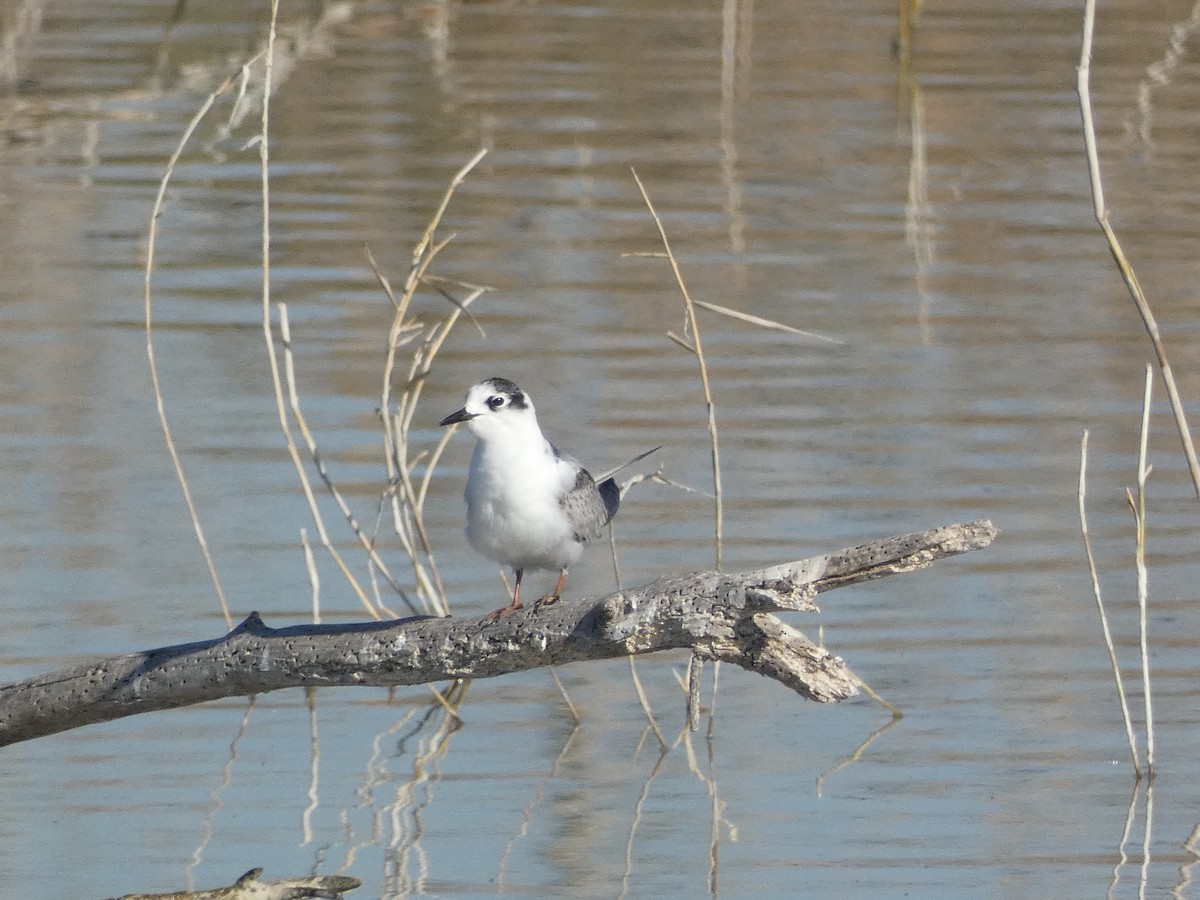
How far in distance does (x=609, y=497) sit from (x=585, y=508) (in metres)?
0.29

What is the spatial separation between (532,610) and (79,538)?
482cm

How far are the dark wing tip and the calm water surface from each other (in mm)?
1170

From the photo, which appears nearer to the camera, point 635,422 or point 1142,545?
point 1142,545

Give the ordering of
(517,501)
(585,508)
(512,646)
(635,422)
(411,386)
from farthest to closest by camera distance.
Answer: (635,422) < (411,386) < (585,508) < (517,501) < (512,646)

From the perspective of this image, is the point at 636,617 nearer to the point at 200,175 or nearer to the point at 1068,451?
the point at 1068,451

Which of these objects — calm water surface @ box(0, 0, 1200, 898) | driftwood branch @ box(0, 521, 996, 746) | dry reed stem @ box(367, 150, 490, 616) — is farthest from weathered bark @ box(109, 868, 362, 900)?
dry reed stem @ box(367, 150, 490, 616)

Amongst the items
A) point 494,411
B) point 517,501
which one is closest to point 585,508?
point 517,501

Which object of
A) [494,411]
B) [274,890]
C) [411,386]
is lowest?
[274,890]

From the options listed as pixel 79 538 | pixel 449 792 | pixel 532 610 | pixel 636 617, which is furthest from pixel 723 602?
pixel 79 538

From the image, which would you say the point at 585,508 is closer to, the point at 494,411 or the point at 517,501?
the point at 517,501

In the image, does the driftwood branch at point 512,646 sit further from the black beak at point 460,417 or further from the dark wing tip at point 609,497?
the dark wing tip at point 609,497

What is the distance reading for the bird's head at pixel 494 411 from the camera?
6.46m

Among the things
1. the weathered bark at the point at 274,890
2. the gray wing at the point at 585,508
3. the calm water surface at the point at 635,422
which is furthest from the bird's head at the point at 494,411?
the calm water surface at the point at 635,422

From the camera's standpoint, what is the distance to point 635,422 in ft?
37.4
